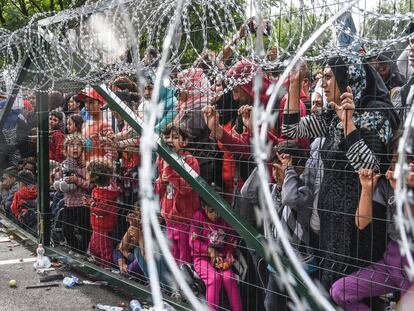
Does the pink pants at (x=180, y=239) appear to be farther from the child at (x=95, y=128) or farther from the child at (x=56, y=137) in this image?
the child at (x=56, y=137)

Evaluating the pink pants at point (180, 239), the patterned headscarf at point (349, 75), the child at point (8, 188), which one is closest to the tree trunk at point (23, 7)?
the child at point (8, 188)

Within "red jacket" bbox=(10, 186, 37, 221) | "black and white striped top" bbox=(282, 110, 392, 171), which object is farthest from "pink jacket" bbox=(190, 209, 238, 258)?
"red jacket" bbox=(10, 186, 37, 221)

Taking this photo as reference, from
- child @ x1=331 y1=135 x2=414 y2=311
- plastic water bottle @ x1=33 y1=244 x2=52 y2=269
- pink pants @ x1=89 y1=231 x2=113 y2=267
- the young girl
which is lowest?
plastic water bottle @ x1=33 y1=244 x2=52 y2=269

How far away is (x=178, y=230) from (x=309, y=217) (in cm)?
109

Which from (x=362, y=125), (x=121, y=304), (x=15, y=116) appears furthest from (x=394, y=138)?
(x=15, y=116)

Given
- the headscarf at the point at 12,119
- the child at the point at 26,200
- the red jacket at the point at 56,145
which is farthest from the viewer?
the headscarf at the point at 12,119

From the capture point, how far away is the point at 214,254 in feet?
12.0

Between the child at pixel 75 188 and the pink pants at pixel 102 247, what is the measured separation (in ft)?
0.62

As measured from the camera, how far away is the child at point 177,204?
3800 millimetres

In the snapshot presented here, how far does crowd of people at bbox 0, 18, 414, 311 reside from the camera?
275 centimetres

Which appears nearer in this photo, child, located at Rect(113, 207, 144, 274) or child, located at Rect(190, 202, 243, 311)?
child, located at Rect(190, 202, 243, 311)

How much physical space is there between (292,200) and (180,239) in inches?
44.0

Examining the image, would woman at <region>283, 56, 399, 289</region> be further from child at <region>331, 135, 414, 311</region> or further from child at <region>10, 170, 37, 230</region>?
child at <region>10, 170, 37, 230</region>

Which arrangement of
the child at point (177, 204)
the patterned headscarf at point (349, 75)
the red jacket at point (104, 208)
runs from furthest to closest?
the red jacket at point (104, 208) < the child at point (177, 204) < the patterned headscarf at point (349, 75)
